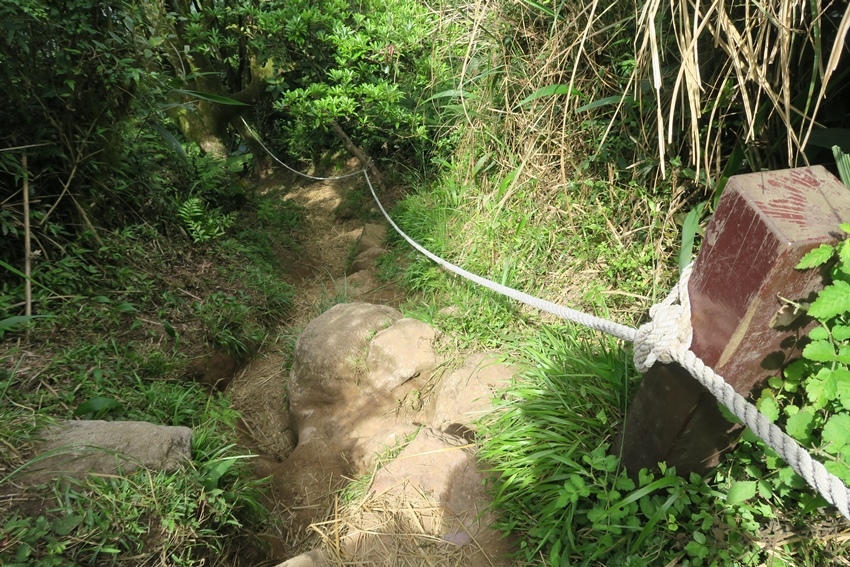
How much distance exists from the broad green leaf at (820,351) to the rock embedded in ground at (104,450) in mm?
2138

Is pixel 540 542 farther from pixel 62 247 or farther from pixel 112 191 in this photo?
pixel 112 191

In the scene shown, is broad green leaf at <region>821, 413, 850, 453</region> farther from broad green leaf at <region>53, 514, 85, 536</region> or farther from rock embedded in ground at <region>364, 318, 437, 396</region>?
broad green leaf at <region>53, 514, 85, 536</region>

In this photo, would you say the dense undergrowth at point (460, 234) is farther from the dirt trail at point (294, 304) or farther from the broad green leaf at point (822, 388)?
the dirt trail at point (294, 304)

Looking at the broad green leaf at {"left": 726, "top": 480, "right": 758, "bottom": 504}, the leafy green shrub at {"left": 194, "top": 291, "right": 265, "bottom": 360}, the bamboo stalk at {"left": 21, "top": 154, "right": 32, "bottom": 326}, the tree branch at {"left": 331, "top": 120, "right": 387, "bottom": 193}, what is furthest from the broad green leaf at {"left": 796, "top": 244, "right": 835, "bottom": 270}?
the tree branch at {"left": 331, "top": 120, "right": 387, "bottom": 193}

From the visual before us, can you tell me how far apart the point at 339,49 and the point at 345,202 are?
5.72ft

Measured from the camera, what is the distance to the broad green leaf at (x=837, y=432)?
0.95 m

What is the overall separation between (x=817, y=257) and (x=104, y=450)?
2.27 m

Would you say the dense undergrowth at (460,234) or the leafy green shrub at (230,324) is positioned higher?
the dense undergrowth at (460,234)

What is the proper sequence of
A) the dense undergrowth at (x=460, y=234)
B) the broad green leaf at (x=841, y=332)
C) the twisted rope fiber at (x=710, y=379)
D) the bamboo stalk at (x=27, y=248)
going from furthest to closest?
1. the bamboo stalk at (x=27, y=248)
2. the dense undergrowth at (x=460, y=234)
3. the broad green leaf at (x=841, y=332)
4. the twisted rope fiber at (x=710, y=379)

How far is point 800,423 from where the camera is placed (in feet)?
3.43

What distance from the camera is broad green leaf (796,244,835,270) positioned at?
835 mm

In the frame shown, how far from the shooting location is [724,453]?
4.26 ft

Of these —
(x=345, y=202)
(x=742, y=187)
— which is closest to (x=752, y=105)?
(x=742, y=187)

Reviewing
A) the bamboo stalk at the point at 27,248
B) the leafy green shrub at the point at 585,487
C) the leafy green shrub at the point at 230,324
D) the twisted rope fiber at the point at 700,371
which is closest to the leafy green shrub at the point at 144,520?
the leafy green shrub at the point at 585,487
